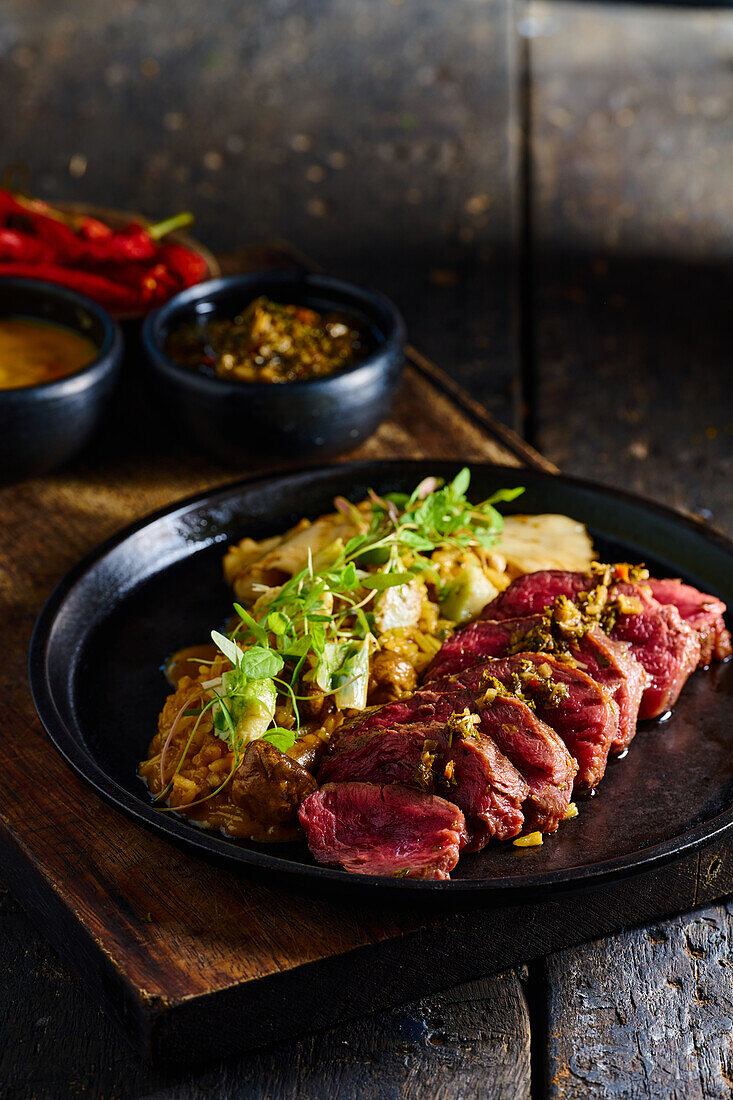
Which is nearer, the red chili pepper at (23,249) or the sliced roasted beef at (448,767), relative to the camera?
the sliced roasted beef at (448,767)

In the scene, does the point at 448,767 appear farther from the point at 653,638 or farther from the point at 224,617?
the point at 224,617

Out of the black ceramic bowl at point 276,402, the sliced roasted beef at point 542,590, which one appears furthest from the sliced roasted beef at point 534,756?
the black ceramic bowl at point 276,402

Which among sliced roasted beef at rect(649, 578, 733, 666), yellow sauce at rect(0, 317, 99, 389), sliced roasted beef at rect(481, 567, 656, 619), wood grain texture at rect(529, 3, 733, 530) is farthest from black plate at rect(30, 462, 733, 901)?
wood grain texture at rect(529, 3, 733, 530)

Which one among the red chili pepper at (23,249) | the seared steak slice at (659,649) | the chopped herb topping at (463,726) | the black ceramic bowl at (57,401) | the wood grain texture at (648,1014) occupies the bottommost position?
the wood grain texture at (648,1014)

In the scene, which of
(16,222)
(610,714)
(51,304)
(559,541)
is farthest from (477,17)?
(610,714)

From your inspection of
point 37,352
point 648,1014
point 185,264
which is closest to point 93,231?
point 185,264

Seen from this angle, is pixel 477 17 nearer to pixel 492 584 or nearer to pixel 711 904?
pixel 492 584

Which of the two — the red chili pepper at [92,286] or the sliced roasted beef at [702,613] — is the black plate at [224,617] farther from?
the red chili pepper at [92,286]
